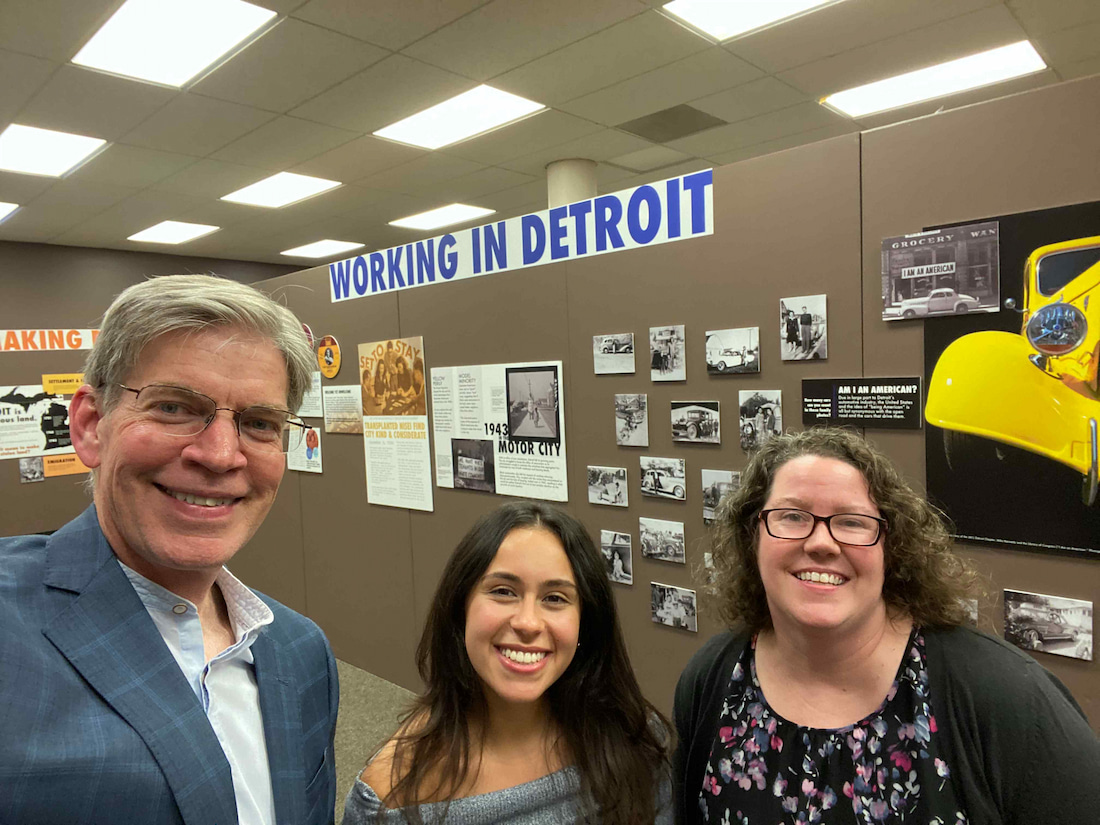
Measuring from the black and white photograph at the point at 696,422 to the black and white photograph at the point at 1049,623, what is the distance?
92 centimetres

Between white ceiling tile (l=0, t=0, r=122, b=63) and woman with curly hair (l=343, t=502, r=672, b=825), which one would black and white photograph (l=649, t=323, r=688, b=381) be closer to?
woman with curly hair (l=343, t=502, r=672, b=825)

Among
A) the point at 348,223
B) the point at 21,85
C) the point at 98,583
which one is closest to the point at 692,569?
the point at 98,583

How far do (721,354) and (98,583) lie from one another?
6.03ft

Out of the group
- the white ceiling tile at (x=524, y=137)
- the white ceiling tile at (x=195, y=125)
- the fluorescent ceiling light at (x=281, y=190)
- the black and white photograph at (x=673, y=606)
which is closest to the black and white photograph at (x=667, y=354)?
the black and white photograph at (x=673, y=606)

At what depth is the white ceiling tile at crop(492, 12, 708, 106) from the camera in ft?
12.1

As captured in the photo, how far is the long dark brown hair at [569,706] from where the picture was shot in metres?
1.17

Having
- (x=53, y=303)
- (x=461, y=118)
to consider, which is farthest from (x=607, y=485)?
(x=53, y=303)

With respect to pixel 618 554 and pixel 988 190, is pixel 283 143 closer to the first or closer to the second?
pixel 618 554

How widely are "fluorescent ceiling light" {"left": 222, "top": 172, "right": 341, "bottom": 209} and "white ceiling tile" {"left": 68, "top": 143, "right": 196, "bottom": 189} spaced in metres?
0.74

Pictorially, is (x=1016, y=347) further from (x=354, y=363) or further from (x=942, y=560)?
(x=354, y=363)

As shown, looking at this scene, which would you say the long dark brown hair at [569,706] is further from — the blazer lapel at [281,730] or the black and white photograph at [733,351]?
the black and white photograph at [733,351]

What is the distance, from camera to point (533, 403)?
2896mm

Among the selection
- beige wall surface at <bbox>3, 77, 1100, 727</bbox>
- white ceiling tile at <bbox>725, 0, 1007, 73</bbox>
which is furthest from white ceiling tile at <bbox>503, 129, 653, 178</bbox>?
beige wall surface at <bbox>3, 77, 1100, 727</bbox>

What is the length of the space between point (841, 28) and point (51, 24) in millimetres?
4054
